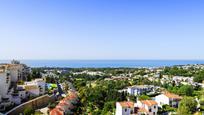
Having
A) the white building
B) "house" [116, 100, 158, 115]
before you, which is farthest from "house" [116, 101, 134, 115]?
the white building

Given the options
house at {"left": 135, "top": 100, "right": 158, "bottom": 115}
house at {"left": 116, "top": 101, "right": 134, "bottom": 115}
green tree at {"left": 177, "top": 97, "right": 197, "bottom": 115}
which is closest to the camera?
green tree at {"left": 177, "top": 97, "right": 197, "bottom": 115}

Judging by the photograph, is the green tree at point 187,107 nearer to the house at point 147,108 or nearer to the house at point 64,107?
the house at point 147,108

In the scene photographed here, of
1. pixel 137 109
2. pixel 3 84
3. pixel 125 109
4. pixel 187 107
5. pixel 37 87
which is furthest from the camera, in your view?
pixel 37 87

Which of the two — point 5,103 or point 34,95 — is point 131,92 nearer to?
point 34,95

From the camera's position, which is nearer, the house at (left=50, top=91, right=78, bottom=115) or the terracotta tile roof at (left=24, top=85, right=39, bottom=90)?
the house at (left=50, top=91, right=78, bottom=115)

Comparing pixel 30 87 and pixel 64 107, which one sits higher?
pixel 30 87

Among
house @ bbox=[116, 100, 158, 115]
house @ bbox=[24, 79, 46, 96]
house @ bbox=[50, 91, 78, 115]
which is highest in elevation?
house @ bbox=[24, 79, 46, 96]

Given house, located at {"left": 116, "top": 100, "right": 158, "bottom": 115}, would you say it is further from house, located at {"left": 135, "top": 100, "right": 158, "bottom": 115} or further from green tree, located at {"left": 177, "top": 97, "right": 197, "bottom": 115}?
green tree, located at {"left": 177, "top": 97, "right": 197, "bottom": 115}

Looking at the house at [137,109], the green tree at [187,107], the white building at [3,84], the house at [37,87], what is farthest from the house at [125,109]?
the white building at [3,84]

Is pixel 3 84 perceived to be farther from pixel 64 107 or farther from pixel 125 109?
pixel 125 109

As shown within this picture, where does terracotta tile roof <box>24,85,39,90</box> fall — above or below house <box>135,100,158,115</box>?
above

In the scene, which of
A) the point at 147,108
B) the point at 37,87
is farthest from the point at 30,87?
the point at 147,108

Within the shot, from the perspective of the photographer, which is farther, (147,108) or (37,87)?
(37,87)
